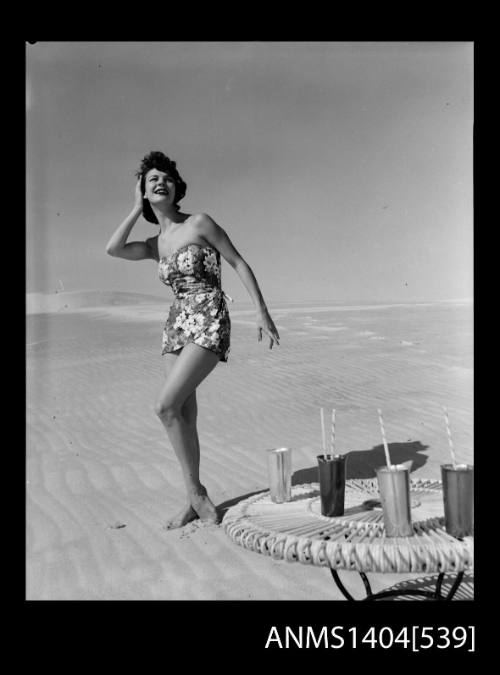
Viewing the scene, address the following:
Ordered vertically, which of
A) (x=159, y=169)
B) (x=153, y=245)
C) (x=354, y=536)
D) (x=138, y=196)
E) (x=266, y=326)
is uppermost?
(x=159, y=169)

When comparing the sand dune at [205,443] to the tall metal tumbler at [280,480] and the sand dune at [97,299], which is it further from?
the sand dune at [97,299]

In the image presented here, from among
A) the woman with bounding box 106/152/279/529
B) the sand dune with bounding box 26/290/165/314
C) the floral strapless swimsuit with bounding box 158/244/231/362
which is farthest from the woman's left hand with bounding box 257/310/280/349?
the sand dune with bounding box 26/290/165/314

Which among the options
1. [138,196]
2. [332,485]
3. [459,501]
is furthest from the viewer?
[138,196]

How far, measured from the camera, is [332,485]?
204cm

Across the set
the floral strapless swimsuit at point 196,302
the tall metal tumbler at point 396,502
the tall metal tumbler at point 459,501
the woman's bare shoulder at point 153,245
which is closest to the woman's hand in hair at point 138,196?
the woman's bare shoulder at point 153,245

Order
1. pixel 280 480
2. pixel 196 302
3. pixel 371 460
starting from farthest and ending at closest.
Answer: pixel 371 460, pixel 196 302, pixel 280 480

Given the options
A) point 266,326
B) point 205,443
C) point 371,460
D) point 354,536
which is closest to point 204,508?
point 266,326

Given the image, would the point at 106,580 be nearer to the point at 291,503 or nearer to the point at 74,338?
the point at 291,503

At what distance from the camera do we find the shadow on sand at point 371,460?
4621mm

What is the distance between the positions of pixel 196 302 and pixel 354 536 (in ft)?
5.77

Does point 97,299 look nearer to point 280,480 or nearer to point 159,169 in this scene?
point 159,169

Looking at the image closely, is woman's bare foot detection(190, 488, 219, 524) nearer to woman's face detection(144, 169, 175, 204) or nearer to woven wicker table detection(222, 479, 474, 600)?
woven wicker table detection(222, 479, 474, 600)
